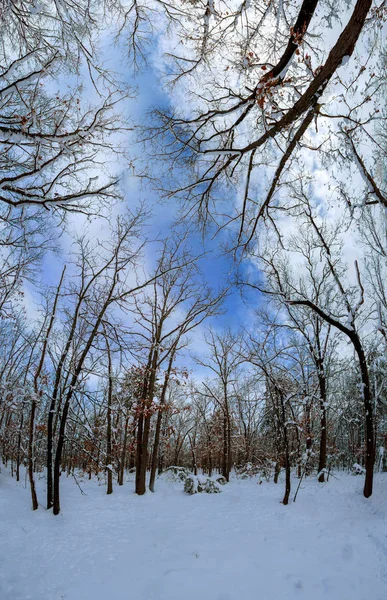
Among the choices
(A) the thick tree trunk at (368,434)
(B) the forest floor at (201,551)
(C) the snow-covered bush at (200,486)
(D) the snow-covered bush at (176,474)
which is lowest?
(D) the snow-covered bush at (176,474)

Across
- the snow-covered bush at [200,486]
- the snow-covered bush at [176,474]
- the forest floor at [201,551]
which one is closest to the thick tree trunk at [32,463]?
the forest floor at [201,551]

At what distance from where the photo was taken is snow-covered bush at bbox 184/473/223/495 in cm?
1274

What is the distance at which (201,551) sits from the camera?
236 inches

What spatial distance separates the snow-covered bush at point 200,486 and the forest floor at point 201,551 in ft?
10.2

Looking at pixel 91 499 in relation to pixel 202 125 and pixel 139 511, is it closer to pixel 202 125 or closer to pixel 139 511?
pixel 139 511

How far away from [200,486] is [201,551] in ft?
25.4

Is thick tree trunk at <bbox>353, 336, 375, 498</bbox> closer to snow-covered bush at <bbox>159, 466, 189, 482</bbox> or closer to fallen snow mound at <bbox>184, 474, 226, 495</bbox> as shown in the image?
fallen snow mound at <bbox>184, 474, 226, 495</bbox>

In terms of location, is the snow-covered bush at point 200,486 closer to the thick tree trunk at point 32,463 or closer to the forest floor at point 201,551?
the forest floor at point 201,551

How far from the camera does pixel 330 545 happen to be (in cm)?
581

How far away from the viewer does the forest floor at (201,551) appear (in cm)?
459

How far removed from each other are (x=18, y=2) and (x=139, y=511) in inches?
477

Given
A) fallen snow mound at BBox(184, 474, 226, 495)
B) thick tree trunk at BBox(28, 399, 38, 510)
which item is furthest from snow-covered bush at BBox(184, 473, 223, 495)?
thick tree trunk at BBox(28, 399, 38, 510)

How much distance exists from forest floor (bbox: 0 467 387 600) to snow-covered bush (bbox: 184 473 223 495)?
3121 mm

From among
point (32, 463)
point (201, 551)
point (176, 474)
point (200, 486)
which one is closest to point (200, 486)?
point (200, 486)
